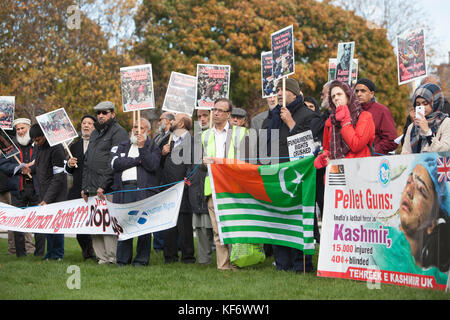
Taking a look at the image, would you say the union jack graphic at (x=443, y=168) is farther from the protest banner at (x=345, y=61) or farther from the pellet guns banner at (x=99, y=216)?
the pellet guns banner at (x=99, y=216)

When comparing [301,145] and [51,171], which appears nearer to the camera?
[301,145]

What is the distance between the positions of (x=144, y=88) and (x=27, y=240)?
4.64 meters

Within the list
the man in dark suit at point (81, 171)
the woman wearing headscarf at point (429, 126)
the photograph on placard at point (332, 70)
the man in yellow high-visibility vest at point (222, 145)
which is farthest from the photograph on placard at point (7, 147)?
the woman wearing headscarf at point (429, 126)

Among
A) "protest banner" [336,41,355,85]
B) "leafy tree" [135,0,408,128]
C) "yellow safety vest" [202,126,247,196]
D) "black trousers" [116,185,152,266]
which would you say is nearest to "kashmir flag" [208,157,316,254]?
"yellow safety vest" [202,126,247,196]

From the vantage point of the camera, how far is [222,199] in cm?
850

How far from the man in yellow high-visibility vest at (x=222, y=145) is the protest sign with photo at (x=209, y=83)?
1.54m

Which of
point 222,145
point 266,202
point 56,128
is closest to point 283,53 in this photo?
point 222,145

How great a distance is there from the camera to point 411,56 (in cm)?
853

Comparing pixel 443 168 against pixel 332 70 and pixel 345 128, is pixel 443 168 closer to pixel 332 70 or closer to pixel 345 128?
pixel 345 128

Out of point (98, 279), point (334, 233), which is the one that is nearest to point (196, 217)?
point (98, 279)

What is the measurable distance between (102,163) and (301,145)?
11.1 feet

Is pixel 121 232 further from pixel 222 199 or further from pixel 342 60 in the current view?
pixel 342 60

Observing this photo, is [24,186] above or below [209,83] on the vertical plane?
below

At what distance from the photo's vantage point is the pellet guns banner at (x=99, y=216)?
9.07 meters
